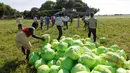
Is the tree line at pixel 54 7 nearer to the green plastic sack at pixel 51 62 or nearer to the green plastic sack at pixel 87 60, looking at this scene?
the green plastic sack at pixel 51 62

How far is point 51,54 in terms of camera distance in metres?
6.66

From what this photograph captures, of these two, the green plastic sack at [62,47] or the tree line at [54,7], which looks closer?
the green plastic sack at [62,47]

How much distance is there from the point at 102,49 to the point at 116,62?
4.06ft

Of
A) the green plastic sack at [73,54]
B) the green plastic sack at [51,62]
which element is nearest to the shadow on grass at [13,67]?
the green plastic sack at [51,62]

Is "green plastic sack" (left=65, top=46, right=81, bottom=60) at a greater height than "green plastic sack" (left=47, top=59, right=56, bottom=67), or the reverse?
"green plastic sack" (left=65, top=46, right=81, bottom=60)

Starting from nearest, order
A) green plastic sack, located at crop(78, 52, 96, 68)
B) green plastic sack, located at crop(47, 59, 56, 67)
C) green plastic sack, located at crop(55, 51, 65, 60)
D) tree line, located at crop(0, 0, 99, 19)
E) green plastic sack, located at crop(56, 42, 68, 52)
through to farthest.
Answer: green plastic sack, located at crop(78, 52, 96, 68) → green plastic sack, located at crop(47, 59, 56, 67) → green plastic sack, located at crop(55, 51, 65, 60) → green plastic sack, located at crop(56, 42, 68, 52) → tree line, located at crop(0, 0, 99, 19)

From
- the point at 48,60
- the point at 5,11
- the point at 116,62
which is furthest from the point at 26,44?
the point at 5,11

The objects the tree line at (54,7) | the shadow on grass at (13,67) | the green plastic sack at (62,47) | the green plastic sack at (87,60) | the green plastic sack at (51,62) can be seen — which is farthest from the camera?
the tree line at (54,7)

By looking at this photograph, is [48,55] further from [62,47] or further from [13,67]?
[13,67]

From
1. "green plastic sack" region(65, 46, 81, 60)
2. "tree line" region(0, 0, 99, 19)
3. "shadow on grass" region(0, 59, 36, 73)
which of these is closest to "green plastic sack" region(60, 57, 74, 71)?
"green plastic sack" region(65, 46, 81, 60)

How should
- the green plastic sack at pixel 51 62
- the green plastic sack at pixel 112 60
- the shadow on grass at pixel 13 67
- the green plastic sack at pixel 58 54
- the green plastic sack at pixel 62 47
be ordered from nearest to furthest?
the green plastic sack at pixel 112 60 → the green plastic sack at pixel 51 62 → the green plastic sack at pixel 58 54 → the green plastic sack at pixel 62 47 → the shadow on grass at pixel 13 67

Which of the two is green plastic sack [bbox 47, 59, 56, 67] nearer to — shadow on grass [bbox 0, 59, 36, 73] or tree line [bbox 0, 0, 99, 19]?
shadow on grass [bbox 0, 59, 36, 73]

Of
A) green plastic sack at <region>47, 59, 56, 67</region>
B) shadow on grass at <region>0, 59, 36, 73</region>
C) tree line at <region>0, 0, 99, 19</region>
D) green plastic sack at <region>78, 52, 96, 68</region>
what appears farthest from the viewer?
tree line at <region>0, 0, 99, 19</region>

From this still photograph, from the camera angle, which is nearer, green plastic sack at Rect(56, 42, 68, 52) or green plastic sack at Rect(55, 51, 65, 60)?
green plastic sack at Rect(55, 51, 65, 60)
